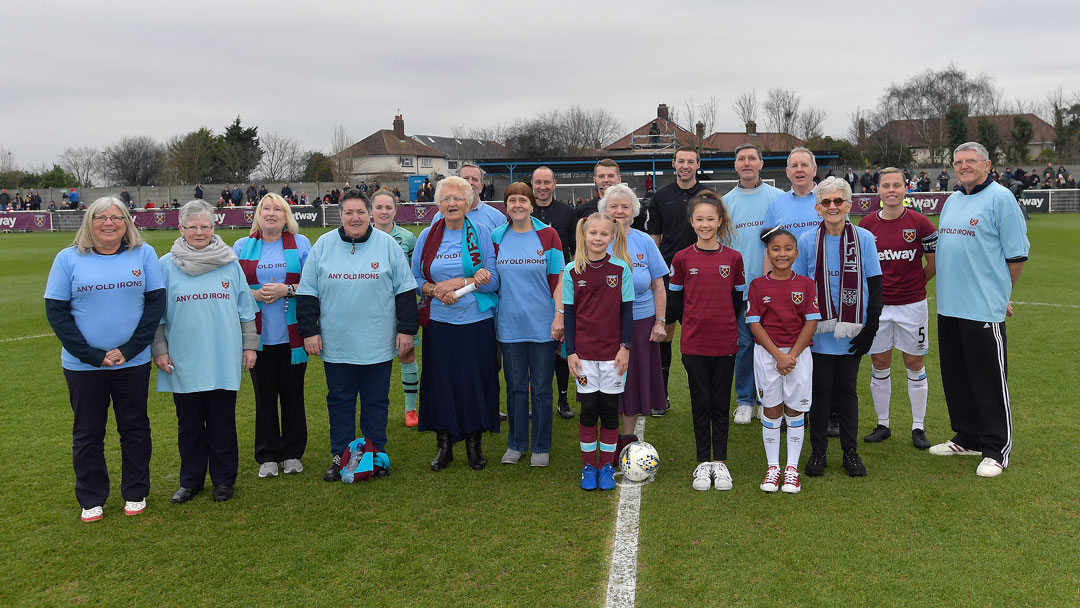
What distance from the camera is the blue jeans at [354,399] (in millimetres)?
4953

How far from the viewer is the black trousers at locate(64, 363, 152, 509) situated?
4270 millimetres

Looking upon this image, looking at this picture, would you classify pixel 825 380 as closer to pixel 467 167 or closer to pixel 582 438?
pixel 582 438

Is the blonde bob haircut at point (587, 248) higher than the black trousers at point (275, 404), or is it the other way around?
the blonde bob haircut at point (587, 248)

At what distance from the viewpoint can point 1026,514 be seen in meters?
4.10

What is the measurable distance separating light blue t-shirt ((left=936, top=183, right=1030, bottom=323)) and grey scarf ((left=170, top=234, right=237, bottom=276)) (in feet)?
15.3

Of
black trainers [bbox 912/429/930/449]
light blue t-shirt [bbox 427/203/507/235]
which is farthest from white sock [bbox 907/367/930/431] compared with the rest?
light blue t-shirt [bbox 427/203/507/235]

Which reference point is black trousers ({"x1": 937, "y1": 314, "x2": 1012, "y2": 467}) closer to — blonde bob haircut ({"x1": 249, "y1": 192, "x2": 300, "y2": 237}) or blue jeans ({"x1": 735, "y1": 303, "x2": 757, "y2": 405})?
blue jeans ({"x1": 735, "y1": 303, "x2": 757, "y2": 405})

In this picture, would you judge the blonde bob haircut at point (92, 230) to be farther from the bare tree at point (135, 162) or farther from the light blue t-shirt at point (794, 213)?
the bare tree at point (135, 162)

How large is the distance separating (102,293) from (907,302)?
5.29 meters

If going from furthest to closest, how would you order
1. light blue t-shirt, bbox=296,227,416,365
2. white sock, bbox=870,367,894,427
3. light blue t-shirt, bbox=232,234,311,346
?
white sock, bbox=870,367,894,427, light blue t-shirt, bbox=232,234,311,346, light blue t-shirt, bbox=296,227,416,365

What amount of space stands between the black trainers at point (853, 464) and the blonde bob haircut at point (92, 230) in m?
4.71

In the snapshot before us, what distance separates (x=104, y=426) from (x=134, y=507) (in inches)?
20.9

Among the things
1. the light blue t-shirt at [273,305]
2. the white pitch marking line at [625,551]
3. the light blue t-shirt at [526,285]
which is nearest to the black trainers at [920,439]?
the white pitch marking line at [625,551]

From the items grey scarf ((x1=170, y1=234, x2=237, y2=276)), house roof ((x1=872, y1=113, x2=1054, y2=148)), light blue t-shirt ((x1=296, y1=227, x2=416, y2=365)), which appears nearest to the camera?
grey scarf ((x1=170, y1=234, x2=237, y2=276))
